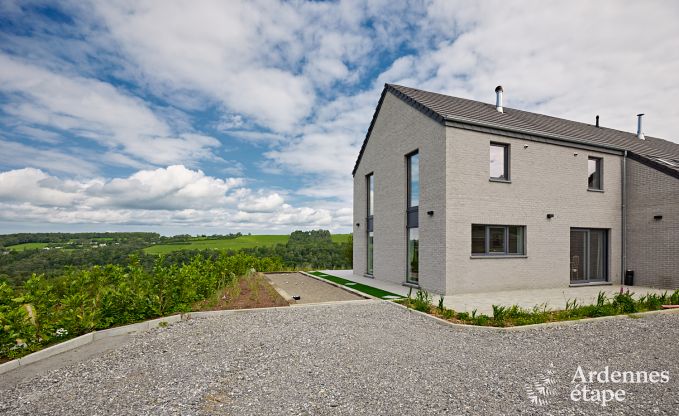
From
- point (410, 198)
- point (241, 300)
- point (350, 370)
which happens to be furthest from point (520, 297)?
point (241, 300)

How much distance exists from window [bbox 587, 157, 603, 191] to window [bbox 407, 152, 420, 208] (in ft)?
23.0

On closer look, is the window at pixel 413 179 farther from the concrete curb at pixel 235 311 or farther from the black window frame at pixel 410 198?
the concrete curb at pixel 235 311

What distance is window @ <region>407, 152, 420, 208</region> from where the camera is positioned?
12.1 meters

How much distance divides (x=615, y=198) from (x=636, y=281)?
10.9 ft

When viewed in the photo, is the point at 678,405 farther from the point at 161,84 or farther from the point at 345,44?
the point at 161,84

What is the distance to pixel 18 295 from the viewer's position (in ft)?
18.6

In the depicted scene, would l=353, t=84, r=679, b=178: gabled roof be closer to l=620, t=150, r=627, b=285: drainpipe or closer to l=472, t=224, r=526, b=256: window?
l=620, t=150, r=627, b=285: drainpipe

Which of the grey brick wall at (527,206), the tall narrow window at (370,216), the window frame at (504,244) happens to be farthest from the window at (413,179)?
the tall narrow window at (370,216)

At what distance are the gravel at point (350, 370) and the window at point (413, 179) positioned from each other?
6.14 m

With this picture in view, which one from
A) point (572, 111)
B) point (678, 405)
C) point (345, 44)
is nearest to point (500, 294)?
point (678, 405)

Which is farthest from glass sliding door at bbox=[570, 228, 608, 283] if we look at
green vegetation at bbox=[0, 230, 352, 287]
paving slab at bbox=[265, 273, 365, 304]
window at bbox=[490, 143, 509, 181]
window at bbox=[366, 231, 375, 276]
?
green vegetation at bbox=[0, 230, 352, 287]

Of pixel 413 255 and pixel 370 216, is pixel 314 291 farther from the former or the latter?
pixel 370 216

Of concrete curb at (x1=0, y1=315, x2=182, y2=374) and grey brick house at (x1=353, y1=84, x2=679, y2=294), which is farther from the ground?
grey brick house at (x1=353, y1=84, x2=679, y2=294)

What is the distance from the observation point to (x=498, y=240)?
37.0 feet
